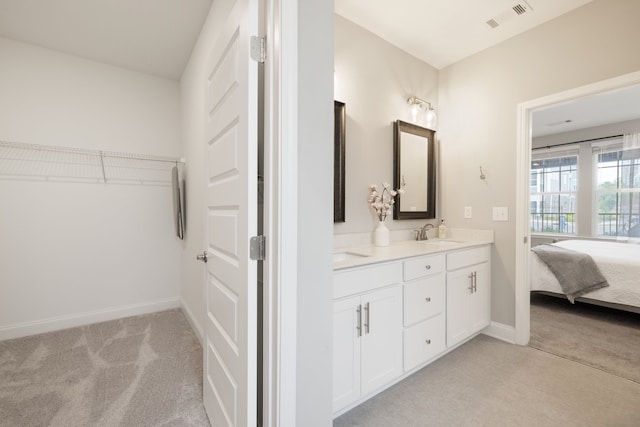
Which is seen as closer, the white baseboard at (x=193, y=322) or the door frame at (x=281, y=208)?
the door frame at (x=281, y=208)

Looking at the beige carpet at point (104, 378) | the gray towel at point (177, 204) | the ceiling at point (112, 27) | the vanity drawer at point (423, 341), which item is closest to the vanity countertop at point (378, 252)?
the vanity drawer at point (423, 341)

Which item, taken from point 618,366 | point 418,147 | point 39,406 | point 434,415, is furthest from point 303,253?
point 618,366

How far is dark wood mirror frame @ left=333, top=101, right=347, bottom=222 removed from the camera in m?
2.18

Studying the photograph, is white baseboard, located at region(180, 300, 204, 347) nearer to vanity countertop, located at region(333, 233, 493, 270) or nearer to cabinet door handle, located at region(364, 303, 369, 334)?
vanity countertop, located at region(333, 233, 493, 270)

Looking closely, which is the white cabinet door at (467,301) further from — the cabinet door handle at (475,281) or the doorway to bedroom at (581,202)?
the doorway to bedroom at (581,202)

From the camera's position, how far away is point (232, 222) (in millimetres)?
1203

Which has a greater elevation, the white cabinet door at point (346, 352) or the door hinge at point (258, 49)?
the door hinge at point (258, 49)

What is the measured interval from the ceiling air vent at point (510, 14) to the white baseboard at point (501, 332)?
8.70 ft

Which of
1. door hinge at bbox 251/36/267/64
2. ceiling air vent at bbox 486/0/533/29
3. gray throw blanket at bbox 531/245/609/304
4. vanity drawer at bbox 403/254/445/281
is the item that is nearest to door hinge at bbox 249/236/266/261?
door hinge at bbox 251/36/267/64

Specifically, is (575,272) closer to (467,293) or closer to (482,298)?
(482,298)

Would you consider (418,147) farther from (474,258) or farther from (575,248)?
(575,248)

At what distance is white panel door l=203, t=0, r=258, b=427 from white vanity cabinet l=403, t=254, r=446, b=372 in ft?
3.65

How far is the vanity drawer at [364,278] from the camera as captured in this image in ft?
4.85

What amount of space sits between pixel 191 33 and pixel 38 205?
2113 millimetres
